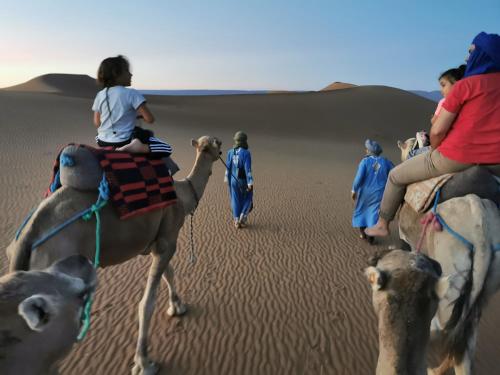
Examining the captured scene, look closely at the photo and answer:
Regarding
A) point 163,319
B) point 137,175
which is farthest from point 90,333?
point 137,175

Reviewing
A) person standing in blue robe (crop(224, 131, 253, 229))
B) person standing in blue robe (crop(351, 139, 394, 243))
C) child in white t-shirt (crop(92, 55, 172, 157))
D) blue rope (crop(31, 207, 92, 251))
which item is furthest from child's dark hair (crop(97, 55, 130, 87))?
person standing in blue robe (crop(351, 139, 394, 243))

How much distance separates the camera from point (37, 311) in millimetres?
1307

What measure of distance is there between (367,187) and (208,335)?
4.80m

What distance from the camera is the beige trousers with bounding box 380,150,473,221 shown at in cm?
272

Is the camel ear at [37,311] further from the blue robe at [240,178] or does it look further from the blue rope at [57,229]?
the blue robe at [240,178]

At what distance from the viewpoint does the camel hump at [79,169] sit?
268 cm

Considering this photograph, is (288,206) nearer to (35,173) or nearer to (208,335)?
(208,335)

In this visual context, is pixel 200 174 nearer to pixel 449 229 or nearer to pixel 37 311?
pixel 449 229

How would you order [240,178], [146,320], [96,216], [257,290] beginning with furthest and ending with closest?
[240,178] < [257,290] < [146,320] < [96,216]

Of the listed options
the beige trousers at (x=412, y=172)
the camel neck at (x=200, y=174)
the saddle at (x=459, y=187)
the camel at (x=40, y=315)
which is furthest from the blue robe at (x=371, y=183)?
the camel at (x=40, y=315)

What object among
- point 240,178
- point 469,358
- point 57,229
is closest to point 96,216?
point 57,229

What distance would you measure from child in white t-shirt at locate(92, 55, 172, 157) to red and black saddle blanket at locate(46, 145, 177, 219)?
150 millimetres

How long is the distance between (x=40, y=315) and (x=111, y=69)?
252cm

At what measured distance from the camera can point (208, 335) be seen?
4297mm
